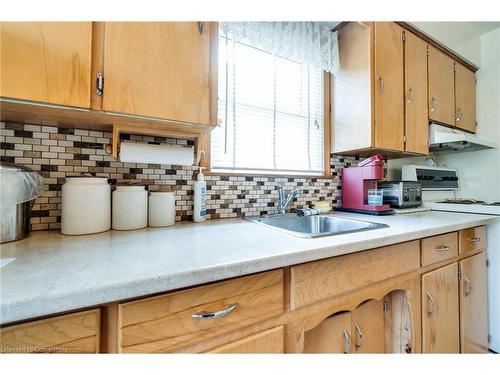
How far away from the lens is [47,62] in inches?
26.2

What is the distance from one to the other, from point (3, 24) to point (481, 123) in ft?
11.2

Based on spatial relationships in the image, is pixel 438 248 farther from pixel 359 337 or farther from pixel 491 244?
pixel 491 244

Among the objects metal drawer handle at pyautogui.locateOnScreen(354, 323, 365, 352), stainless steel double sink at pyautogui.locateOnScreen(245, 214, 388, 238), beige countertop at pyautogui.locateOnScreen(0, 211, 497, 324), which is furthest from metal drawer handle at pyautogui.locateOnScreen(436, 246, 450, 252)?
metal drawer handle at pyautogui.locateOnScreen(354, 323, 365, 352)

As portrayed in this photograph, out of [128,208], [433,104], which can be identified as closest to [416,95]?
[433,104]

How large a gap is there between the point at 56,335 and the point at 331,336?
0.85 metres

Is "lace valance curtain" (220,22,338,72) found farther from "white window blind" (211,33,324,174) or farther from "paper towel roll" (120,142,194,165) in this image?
"paper towel roll" (120,142,194,165)

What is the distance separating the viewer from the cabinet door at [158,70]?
0.76 m

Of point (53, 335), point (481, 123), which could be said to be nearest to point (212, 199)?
point (53, 335)

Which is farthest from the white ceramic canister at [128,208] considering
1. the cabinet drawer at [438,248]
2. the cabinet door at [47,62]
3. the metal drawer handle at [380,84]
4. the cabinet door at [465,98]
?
the cabinet door at [465,98]

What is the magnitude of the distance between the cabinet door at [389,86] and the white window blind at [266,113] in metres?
0.39

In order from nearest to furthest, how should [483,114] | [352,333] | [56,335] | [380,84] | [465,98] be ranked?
[56,335] < [352,333] < [380,84] < [465,98] < [483,114]

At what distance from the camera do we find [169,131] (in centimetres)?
97

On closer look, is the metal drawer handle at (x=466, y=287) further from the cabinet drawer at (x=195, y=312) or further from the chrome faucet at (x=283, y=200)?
the cabinet drawer at (x=195, y=312)
